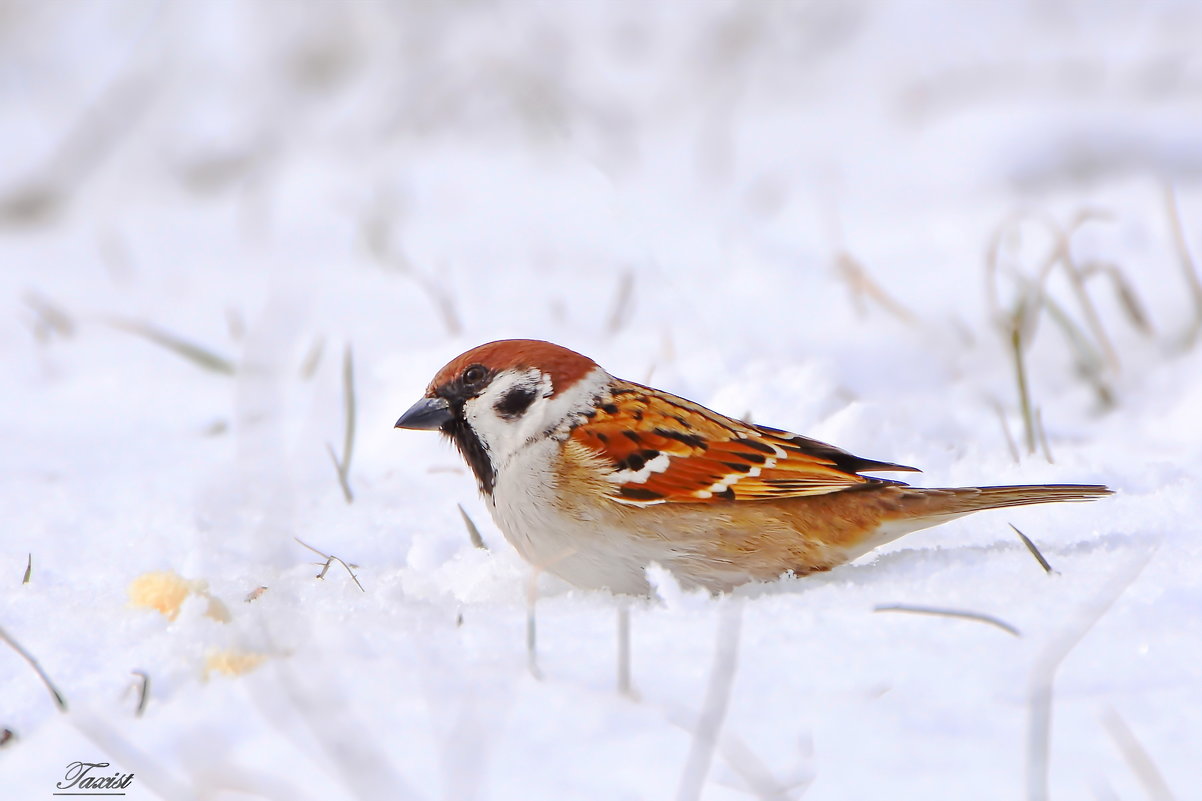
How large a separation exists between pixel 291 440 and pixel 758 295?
238 centimetres

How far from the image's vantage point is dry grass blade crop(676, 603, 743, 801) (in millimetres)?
1616

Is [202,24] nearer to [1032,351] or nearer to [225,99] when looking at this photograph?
[225,99]

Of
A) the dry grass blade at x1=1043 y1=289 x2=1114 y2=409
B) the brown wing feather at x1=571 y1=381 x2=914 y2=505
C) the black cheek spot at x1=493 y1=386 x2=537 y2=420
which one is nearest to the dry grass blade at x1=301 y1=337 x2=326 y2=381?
the black cheek spot at x1=493 y1=386 x2=537 y2=420

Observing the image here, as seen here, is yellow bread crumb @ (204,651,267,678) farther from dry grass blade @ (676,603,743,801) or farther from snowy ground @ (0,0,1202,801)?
dry grass blade @ (676,603,743,801)

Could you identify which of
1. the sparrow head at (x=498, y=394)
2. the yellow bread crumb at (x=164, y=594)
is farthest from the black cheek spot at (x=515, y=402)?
the yellow bread crumb at (x=164, y=594)

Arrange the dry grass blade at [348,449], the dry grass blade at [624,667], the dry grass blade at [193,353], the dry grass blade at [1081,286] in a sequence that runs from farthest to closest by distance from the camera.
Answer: the dry grass blade at [193,353]
the dry grass blade at [1081,286]
the dry grass blade at [348,449]
the dry grass blade at [624,667]

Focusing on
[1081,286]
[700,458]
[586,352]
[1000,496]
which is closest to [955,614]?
[1000,496]

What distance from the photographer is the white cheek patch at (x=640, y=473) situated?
2.63 m

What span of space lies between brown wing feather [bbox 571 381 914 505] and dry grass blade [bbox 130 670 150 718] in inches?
40.7

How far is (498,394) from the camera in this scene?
290 centimetres

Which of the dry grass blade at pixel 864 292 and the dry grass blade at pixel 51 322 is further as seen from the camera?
the dry grass blade at pixel 51 322

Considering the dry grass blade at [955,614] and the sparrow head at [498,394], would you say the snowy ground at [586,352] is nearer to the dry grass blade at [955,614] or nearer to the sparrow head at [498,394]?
the dry grass blade at [955,614]

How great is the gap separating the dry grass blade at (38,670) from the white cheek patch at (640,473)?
1.16 meters
